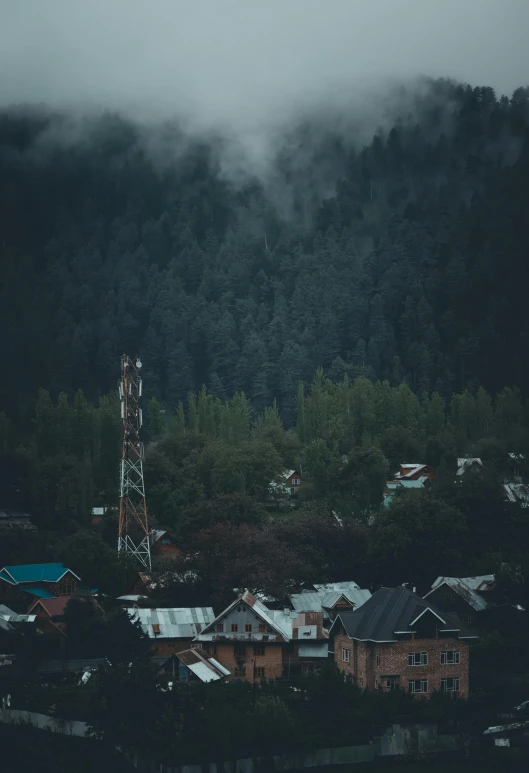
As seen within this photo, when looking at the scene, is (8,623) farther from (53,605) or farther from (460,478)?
(460,478)

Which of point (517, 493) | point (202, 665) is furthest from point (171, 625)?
point (517, 493)

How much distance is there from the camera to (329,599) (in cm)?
6191

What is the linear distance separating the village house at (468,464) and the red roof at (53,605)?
28864 millimetres

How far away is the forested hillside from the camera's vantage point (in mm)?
149000

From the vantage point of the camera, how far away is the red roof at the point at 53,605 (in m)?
62.2

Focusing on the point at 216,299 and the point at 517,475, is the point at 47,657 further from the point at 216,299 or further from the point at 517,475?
the point at 216,299

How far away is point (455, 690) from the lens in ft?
173

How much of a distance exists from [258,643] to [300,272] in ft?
407

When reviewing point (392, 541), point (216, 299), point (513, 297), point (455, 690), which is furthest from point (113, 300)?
point (455, 690)

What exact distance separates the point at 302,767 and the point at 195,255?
146m

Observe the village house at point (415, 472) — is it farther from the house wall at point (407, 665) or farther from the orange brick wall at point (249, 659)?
the house wall at point (407, 665)

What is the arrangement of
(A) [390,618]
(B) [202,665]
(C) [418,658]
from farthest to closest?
(B) [202,665] < (A) [390,618] < (C) [418,658]

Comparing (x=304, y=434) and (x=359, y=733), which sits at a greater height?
(x=304, y=434)

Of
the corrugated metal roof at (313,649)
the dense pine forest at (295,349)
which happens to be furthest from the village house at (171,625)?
the corrugated metal roof at (313,649)
